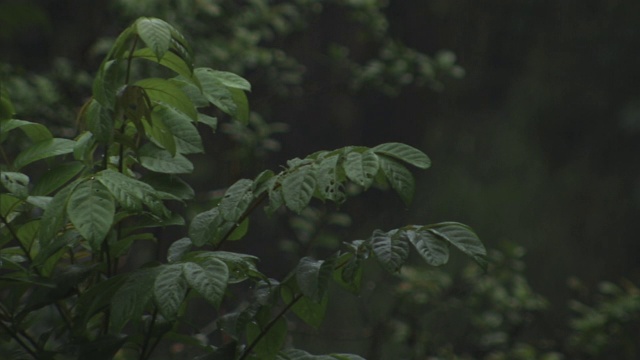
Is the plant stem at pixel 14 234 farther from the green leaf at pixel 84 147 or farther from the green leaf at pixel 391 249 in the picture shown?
the green leaf at pixel 391 249

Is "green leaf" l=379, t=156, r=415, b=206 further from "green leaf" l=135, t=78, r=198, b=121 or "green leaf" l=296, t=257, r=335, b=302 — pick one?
"green leaf" l=135, t=78, r=198, b=121

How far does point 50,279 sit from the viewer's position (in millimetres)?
1347

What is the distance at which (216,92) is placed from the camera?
1.36 metres

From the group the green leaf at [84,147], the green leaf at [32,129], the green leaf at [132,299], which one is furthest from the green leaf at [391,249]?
the green leaf at [32,129]

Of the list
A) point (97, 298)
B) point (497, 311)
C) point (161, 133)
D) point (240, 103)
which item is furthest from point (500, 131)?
point (97, 298)

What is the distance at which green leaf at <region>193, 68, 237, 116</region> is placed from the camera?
4.41 ft

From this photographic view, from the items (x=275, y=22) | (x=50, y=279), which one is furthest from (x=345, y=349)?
(x=50, y=279)

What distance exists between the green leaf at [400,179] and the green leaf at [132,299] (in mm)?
295

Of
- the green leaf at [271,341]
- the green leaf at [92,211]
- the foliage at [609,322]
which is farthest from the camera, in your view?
the foliage at [609,322]

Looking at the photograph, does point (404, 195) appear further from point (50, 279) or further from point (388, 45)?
point (388, 45)

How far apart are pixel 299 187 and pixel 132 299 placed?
231 mm

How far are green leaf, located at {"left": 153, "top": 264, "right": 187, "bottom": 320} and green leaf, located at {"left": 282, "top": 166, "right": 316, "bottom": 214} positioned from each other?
0.15 meters

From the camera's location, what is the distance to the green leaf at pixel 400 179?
122cm

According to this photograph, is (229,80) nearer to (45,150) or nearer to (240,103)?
(240,103)
